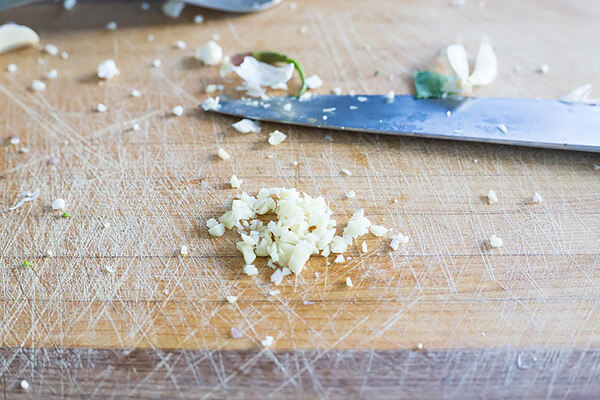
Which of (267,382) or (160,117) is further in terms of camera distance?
(160,117)

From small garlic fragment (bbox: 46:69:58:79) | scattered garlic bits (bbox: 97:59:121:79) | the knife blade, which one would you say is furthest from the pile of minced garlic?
small garlic fragment (bbox: 46:69:58:79)

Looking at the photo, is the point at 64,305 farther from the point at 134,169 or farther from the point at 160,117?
the point at 160,117

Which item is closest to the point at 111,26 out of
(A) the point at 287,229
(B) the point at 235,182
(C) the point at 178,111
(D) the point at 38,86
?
(D) the point at 38,86

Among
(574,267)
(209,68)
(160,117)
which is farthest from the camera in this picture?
(209,68)

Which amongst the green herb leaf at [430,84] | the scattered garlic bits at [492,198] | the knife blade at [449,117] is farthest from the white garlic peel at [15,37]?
the scattered garlic bits at [492,198]

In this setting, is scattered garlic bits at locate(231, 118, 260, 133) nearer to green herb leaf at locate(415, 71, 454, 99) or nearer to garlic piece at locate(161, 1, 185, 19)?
green herb leaf at locate(415, 71, 454, 99)

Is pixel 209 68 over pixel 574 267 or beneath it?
over

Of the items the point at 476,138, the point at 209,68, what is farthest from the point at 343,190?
the point at 209,68
